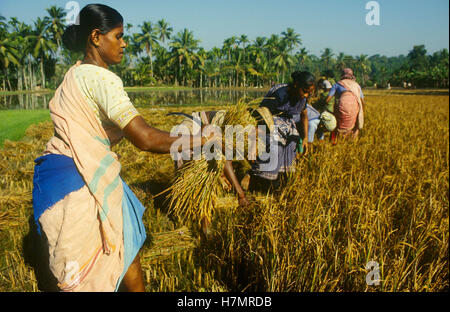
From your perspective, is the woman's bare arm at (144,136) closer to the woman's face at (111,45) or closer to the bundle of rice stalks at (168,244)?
the woman's face at (111,45)

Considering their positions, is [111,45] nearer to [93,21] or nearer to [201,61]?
[93,21]

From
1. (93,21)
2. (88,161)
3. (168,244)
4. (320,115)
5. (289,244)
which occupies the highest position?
(93,21)

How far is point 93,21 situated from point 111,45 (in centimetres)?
10

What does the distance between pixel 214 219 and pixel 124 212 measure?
110 cm

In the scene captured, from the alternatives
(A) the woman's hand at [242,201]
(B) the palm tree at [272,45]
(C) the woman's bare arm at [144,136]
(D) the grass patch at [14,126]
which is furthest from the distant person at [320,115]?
(B) the palm tree at [272,45]

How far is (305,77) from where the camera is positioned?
2.98 m

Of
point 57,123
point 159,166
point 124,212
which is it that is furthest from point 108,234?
point 159,166

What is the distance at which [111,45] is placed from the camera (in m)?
1.07

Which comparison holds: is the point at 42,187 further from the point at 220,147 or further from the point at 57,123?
the point at 220,147

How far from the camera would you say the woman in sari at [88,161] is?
965 millimetres

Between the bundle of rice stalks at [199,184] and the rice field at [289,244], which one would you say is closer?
the rice field at [289,244]

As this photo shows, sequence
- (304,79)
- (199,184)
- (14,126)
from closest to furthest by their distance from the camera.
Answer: (199,184), (304,79), (14,126)

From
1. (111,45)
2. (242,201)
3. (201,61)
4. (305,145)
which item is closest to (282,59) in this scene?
(201,61)

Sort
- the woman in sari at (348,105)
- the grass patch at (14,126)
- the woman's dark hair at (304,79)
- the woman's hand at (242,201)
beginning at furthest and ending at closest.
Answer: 1. the grass patch at (14,126)
2. the woman in sari at (348,105)
3. the woman's dark hair at (304,79)
4. the woman's hand at (242,201)
